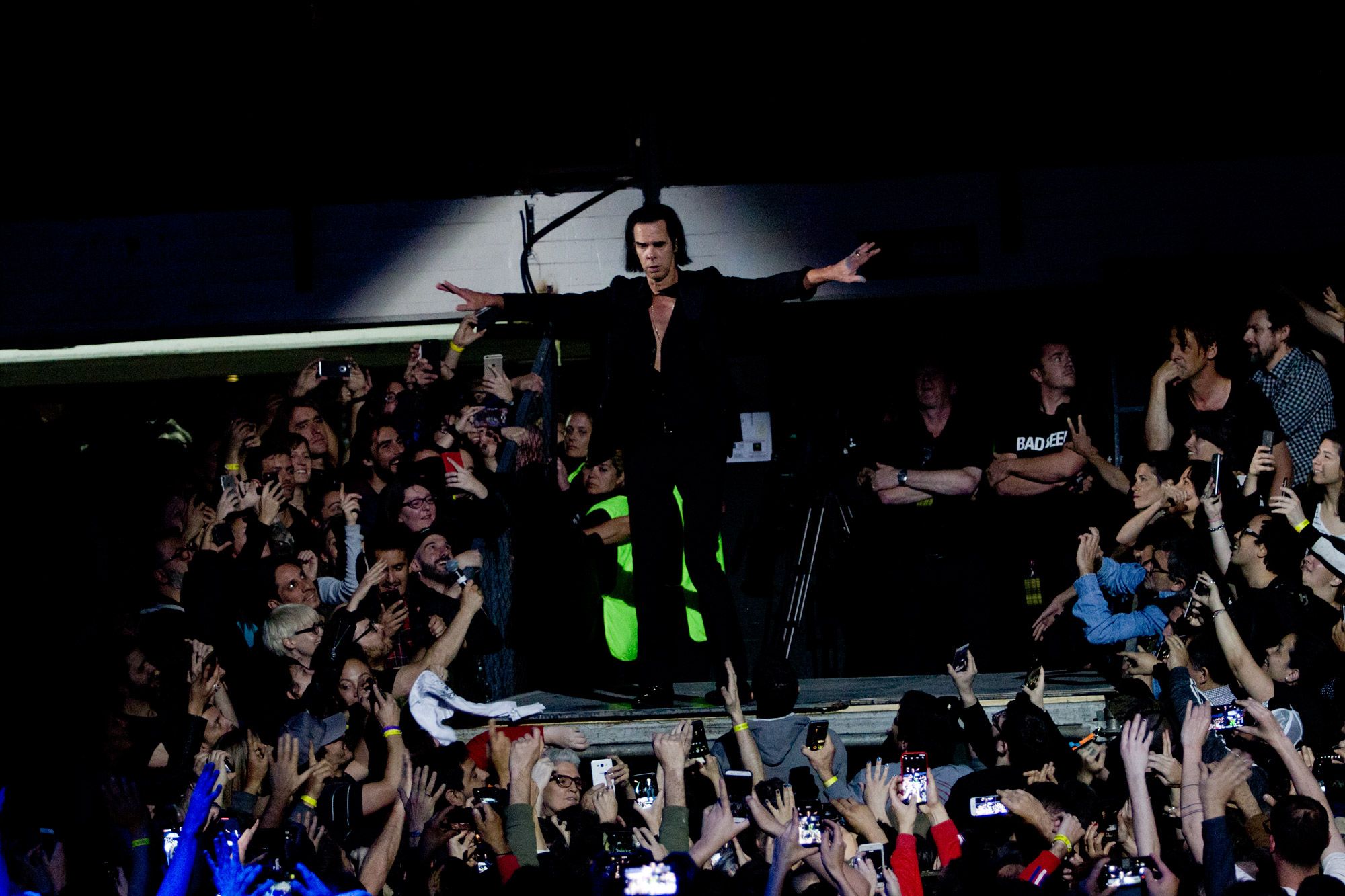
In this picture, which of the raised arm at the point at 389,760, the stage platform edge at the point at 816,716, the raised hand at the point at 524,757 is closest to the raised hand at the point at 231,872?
the raised hand at the point at 524,757

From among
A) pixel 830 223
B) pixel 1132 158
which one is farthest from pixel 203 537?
pixel 1132 158

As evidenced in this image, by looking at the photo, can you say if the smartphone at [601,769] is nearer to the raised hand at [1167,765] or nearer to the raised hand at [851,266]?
the raised hand at [1167,765]

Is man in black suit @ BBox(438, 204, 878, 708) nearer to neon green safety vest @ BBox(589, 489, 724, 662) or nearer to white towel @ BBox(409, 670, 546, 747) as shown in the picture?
white towel @ BBox(409, 670, 546, 747)

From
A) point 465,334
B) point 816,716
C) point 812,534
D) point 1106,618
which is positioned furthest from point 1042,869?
point 465,334

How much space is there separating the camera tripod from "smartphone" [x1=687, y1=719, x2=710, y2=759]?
2070mm

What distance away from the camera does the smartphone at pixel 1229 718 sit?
549cm

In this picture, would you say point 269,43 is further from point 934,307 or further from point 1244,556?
point 1244,556

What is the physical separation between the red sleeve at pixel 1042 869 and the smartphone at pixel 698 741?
1.41 meters

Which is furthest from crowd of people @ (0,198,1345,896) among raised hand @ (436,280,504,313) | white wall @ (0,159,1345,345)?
white wall @ (0,159,1345,345)

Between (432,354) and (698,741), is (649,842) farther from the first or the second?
(432,354)

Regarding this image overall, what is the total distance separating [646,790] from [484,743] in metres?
0.85

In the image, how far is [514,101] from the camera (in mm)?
9125

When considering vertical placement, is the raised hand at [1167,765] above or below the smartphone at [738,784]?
above

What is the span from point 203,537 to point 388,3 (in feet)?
10.3
